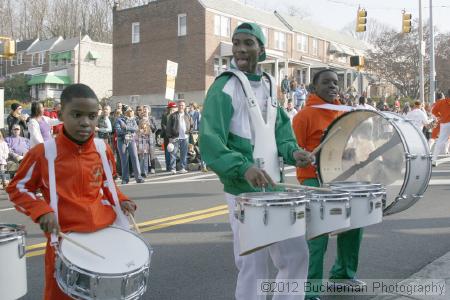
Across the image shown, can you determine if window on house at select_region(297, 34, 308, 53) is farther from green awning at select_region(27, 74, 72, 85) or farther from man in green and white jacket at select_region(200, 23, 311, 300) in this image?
man in green and white jacket at select_region(200, 23, 311, 300)

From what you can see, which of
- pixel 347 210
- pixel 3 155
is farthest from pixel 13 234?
pixel 3 155

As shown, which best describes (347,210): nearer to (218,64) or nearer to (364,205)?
(364,205)

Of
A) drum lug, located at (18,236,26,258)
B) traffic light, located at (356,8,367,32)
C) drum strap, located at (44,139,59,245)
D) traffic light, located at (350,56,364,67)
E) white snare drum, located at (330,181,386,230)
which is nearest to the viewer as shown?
drum lug, located at (18,236,26,258)

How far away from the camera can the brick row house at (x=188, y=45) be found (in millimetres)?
42094

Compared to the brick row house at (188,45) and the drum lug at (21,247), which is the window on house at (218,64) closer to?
the brick row house at (188,45)

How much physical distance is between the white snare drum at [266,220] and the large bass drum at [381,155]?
156cm

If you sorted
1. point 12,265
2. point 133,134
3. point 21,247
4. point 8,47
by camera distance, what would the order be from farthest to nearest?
1. point 8,47
2. point 133,134
3. point 21,247
4. point 12,265

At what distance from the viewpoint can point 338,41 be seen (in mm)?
63719

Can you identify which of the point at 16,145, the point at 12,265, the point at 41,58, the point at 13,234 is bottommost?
the point at 12,265

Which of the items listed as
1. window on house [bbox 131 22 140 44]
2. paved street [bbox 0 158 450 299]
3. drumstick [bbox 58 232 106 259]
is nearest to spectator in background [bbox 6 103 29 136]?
paved street [bbox 0 158 450 299]

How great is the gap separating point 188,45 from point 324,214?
132 ft

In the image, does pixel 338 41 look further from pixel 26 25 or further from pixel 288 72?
pixel 26 25

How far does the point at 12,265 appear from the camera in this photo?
2.89 metres

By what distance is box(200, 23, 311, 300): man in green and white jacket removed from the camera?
3318 millimetres
